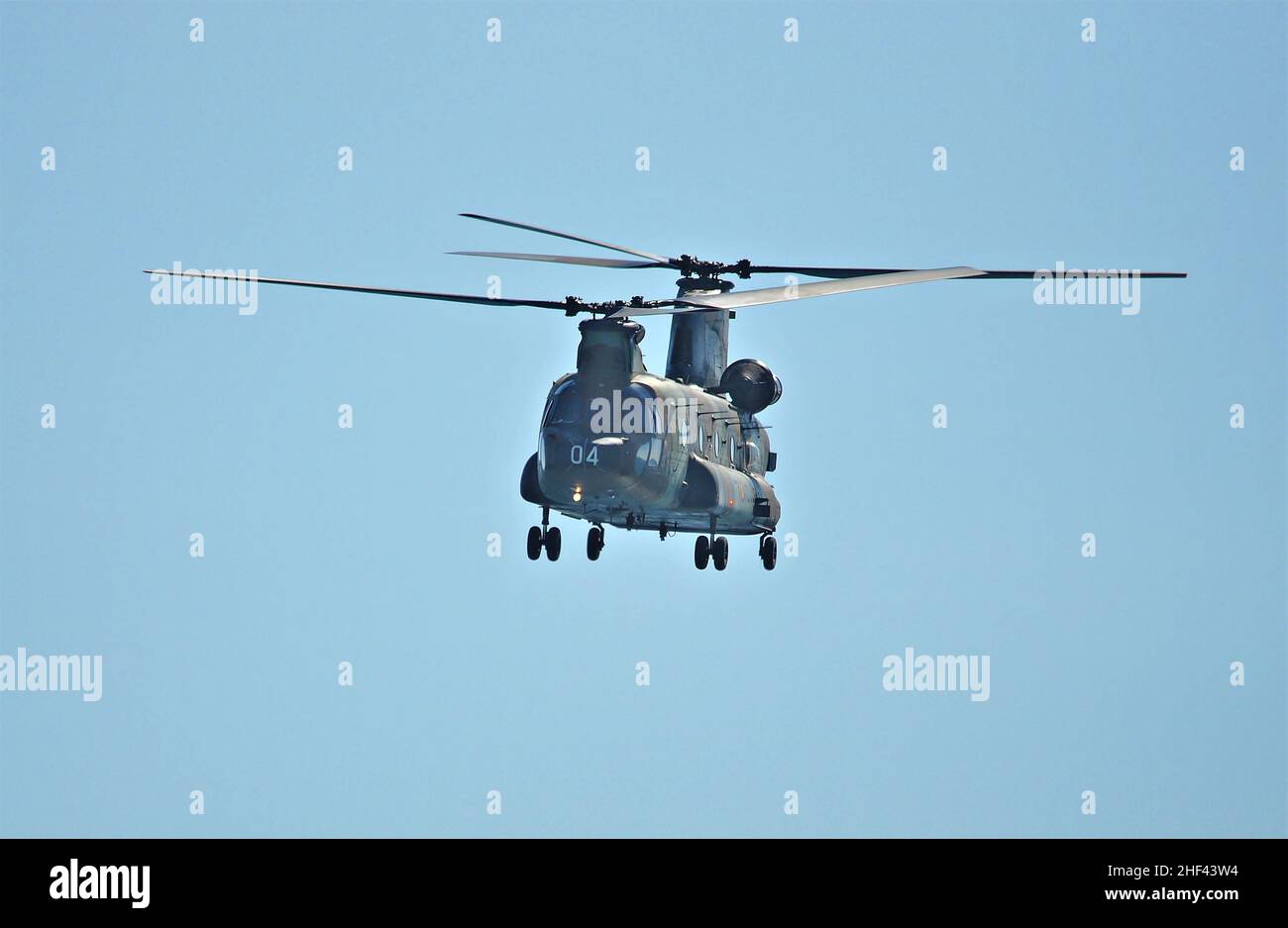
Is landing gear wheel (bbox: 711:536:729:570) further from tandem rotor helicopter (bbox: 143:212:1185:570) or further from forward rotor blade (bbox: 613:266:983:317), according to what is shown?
forward rotor blade (bbox: 613:266:983:317)

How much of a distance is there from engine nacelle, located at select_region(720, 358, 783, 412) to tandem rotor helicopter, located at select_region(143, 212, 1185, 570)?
31mm

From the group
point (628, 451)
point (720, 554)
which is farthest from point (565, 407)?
point (720, 554)

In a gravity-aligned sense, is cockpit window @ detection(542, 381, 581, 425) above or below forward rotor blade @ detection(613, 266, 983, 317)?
below

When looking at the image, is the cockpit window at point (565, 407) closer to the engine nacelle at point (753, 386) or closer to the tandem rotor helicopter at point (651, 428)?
the tandem rotor helicopter at point (651, 428)

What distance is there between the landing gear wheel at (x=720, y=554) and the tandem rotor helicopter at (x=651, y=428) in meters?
0.03

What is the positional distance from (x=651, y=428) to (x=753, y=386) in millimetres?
8618

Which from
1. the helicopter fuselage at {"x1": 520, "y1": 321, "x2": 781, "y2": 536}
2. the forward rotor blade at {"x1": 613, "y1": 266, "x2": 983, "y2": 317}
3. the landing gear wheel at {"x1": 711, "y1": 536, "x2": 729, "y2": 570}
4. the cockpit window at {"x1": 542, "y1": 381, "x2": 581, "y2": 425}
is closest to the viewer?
the forward rotor blade at {"x1": 613, "y1": 266, "x2": 983, "y2": 317}

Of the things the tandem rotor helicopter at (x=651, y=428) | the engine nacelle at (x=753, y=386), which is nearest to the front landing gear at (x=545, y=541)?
the tandem rotor helicopter at (x=651, y=428)

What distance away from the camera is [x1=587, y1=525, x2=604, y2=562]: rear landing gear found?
238 ft

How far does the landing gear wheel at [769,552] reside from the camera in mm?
76938

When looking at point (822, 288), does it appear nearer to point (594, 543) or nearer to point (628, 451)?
point (628, 451)

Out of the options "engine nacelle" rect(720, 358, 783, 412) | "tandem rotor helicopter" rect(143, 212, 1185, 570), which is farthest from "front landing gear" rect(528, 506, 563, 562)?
Answer: "engine nacelle" rect(720, 358, 783, 412)

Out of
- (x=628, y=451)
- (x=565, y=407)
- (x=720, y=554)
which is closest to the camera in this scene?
(x=628, y=451)

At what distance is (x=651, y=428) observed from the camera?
6956 centimetres
